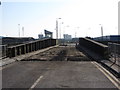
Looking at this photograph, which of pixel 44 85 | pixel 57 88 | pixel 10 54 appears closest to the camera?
pixel 57 88

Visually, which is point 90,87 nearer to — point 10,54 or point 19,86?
point 19,86

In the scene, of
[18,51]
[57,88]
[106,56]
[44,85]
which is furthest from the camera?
[18,51]

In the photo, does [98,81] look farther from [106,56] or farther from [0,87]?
[106,56]

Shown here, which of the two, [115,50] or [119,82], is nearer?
[119,82]

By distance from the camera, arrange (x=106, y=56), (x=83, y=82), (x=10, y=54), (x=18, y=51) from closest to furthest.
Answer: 1. (x=83, y=82)
2. (x=106, y=56)
3. (x=10, y=54)
4. (x=18, y=51)

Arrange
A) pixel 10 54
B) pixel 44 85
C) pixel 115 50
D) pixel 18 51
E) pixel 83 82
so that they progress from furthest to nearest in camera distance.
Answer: pixel 18 51, pixel 10 54, pixel 115 50, pixel 83 82, pixel 44 85

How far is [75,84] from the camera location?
10.7 meters

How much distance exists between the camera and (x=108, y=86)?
33.8 feet

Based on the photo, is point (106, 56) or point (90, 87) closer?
point (90, 87)

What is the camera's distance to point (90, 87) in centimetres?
1004

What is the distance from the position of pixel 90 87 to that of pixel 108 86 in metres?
0.80

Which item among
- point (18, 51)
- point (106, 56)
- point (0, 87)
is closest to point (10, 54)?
point (18, 51)

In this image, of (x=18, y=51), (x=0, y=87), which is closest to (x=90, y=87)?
(x=0, y=87)

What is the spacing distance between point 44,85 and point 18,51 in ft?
54.0
